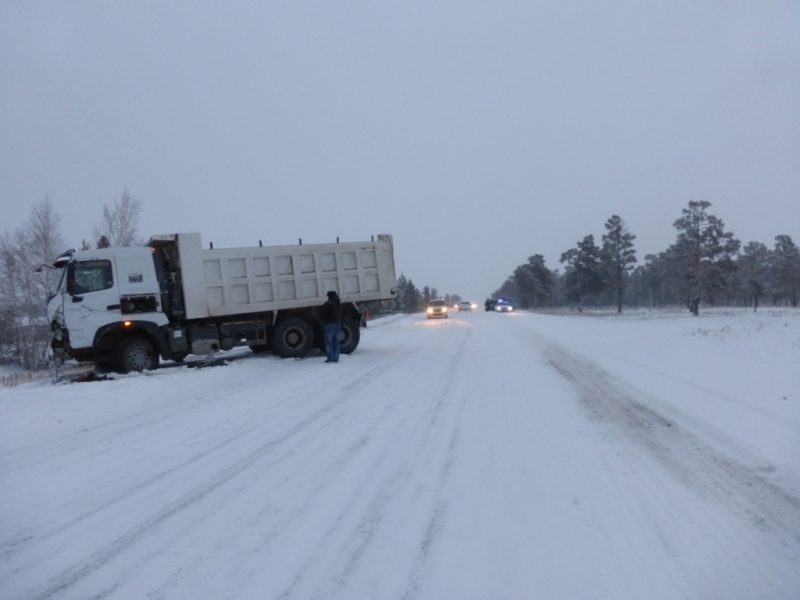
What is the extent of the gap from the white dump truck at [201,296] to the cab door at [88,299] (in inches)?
0.8

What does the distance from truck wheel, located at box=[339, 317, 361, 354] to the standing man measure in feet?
5.53

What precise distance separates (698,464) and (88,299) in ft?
42.3

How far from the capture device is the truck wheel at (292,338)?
1673 centimetres

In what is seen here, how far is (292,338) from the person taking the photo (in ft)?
55.7

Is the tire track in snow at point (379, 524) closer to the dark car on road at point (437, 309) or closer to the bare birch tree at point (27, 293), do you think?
the bare birch tree at point (27, 293)

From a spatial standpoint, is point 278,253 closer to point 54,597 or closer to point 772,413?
point 772,413

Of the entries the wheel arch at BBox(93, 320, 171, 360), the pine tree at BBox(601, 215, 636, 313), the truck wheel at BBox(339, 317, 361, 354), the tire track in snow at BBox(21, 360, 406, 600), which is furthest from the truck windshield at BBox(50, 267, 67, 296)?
the pine tree at BBox(601, 215, 636, 313)

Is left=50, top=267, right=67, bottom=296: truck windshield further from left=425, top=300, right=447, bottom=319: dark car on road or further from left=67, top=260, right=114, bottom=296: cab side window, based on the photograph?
left=425, top=300, right=447, bottom=319: dark car on road

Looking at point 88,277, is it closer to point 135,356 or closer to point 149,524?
point 135,356

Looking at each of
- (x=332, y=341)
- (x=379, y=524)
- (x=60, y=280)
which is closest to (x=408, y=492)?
(x=379, y=524)

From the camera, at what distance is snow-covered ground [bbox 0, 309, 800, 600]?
3.97 meters

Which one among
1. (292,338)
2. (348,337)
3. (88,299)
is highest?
(88,299)

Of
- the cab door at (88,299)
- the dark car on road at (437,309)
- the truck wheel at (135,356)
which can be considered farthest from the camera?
the dark car on road at (437,309)

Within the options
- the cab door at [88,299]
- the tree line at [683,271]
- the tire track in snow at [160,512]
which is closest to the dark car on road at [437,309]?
the tree line at [683,271]
